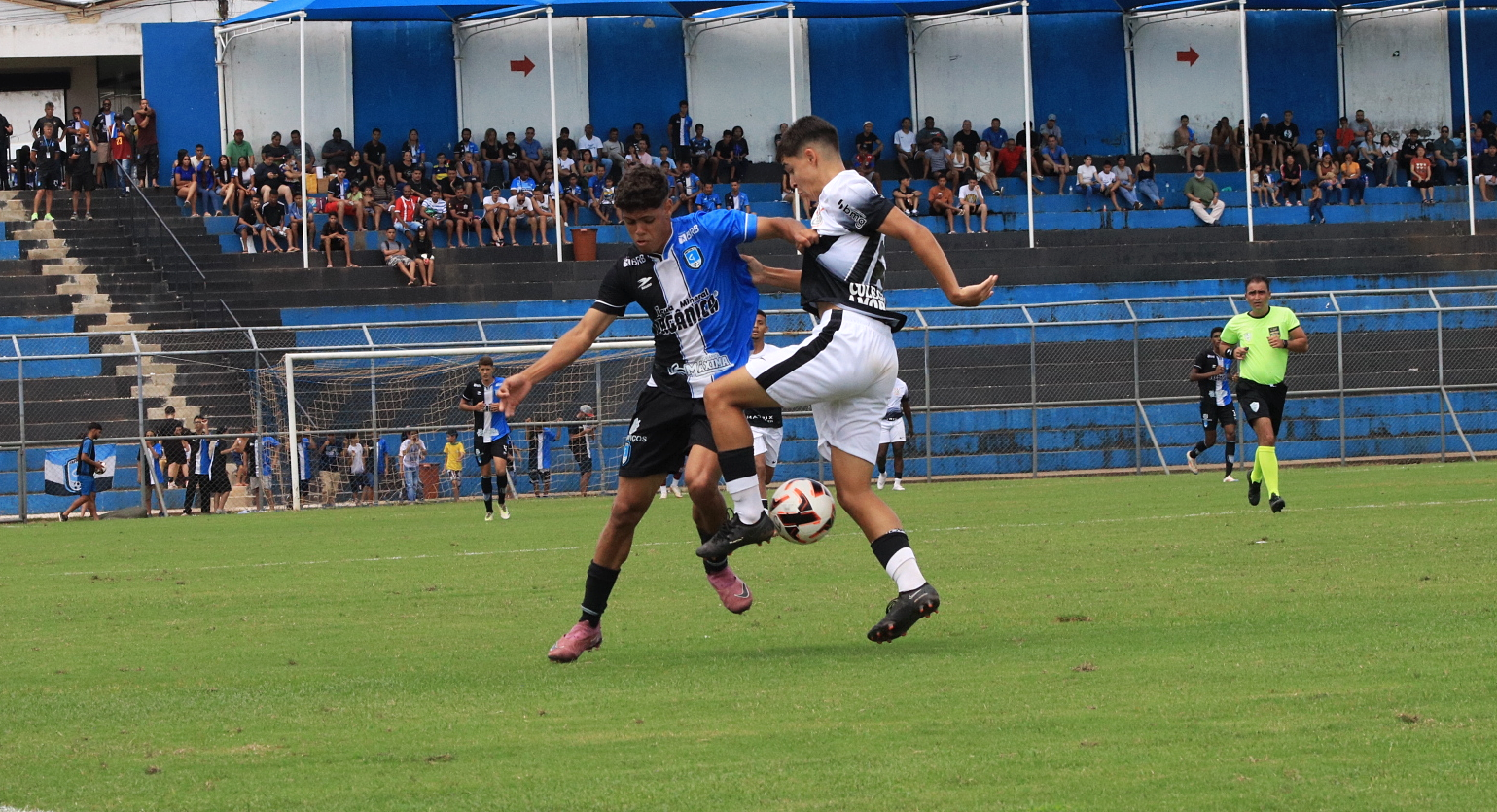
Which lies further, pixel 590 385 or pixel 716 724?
pixel 590 385

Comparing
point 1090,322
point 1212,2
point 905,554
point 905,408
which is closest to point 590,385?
point 905,408

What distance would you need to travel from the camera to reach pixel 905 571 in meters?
6.78

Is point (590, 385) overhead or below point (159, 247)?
below

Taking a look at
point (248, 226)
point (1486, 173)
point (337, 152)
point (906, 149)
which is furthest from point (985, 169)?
point (248, 226)

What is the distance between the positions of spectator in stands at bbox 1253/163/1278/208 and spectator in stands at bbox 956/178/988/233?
617 centimetres

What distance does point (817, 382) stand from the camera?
674cm

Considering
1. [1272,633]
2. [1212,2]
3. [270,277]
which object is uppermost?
[1212,2]

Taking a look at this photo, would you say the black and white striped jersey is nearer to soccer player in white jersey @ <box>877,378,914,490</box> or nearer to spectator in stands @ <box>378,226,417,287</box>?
soccer player in white jersey @ <box>877,378,914,490</box>

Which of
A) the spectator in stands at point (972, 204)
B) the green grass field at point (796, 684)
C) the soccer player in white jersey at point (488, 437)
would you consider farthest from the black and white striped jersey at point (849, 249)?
the spectator in stands at point (972, 204)

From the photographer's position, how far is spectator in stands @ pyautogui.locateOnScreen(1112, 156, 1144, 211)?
34750 millimetres

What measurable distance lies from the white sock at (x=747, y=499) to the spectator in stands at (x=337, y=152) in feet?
89.8

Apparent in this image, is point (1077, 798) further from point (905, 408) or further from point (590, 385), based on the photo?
point (590, 385)

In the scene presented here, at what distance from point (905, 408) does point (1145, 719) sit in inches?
769

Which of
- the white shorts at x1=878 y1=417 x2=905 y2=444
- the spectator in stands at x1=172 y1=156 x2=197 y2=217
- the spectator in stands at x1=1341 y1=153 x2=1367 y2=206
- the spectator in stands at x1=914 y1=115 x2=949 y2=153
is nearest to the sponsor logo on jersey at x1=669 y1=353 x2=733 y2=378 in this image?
the white shorts at x1=878 y1=417 x2=905 y2=444
